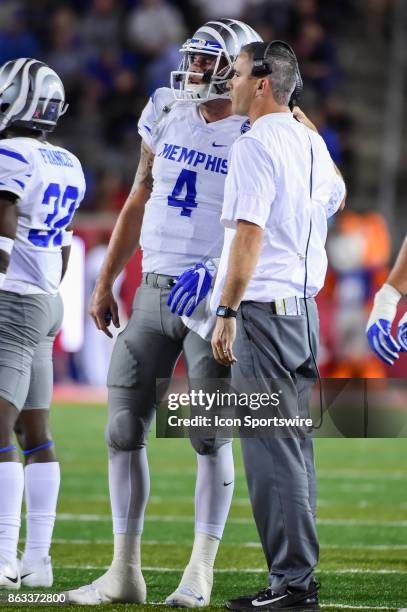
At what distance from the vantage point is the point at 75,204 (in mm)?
4840

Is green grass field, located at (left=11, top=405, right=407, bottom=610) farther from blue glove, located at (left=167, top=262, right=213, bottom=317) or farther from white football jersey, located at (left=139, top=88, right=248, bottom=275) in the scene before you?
white football jersey, located at (left=139, top=88, right=248, bottom=275)

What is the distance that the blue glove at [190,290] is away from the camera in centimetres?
435

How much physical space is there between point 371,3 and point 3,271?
11.0 meters

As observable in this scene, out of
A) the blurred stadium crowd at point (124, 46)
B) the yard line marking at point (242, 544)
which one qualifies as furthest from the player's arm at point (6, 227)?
the blurred stadium crowd at point (124, 46)

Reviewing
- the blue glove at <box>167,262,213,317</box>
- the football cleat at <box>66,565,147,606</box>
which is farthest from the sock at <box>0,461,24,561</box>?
the blue glove at <box>167,262,213,317</box>

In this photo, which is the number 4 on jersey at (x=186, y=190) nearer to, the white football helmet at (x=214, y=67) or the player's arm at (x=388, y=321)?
the white football helmet at (x=214, y=67)

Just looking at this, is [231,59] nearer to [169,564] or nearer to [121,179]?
[169,564]

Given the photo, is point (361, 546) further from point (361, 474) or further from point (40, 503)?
point (361, 474)

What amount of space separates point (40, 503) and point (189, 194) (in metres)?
1.28

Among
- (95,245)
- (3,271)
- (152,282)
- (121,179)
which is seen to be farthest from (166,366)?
(121,179)

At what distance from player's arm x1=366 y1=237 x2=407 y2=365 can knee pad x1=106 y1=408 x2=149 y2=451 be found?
84 centimetres

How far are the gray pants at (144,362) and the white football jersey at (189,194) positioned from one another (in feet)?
0.36

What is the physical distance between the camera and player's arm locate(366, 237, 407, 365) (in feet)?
14.9

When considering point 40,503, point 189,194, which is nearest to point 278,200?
point 189,194
